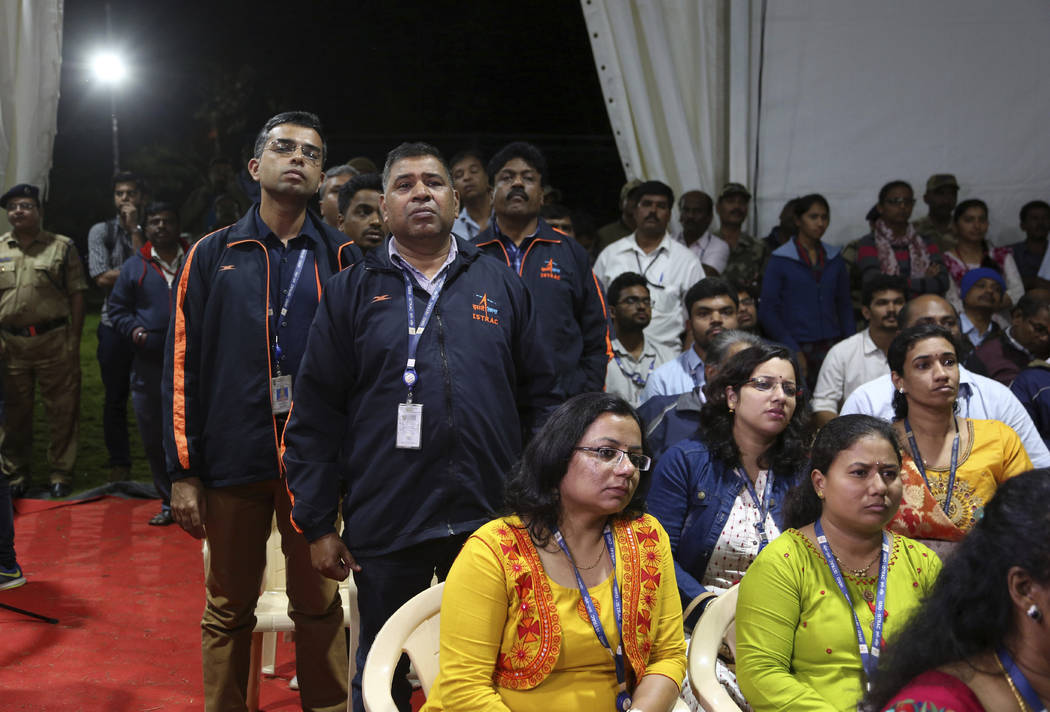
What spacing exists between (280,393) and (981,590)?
1.98 m

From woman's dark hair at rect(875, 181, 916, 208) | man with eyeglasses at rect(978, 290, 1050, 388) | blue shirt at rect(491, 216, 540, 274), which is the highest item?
woman's dark hair at rect(875, 181, 916, 208)

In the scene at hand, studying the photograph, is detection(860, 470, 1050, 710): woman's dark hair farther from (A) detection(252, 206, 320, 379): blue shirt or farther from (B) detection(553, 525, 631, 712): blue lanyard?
(A) detection(252, 206, 320, 379): blue shirt

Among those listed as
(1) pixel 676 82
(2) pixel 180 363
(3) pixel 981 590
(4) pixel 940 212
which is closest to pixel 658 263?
(1) pixel 676 82

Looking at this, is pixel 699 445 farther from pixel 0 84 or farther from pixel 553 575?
pixel 0 84

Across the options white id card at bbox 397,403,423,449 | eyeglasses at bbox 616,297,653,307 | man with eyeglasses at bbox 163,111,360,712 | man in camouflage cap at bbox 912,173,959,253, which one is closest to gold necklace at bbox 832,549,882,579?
white id card at bbox 397,403,423,449

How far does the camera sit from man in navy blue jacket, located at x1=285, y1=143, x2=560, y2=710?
2.55 m

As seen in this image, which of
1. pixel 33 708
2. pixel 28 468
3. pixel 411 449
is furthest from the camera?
pixel 28 468

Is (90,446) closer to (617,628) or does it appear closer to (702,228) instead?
(702,228)

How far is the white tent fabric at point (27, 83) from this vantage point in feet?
18.6

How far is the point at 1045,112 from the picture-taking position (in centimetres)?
625

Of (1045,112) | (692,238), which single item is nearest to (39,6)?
(692,238)

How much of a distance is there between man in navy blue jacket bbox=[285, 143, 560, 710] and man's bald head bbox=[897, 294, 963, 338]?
2028mm

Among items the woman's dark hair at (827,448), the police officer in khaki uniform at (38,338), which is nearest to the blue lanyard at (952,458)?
the woman's dark hair at (827,448)

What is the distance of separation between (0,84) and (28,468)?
2.15 m
